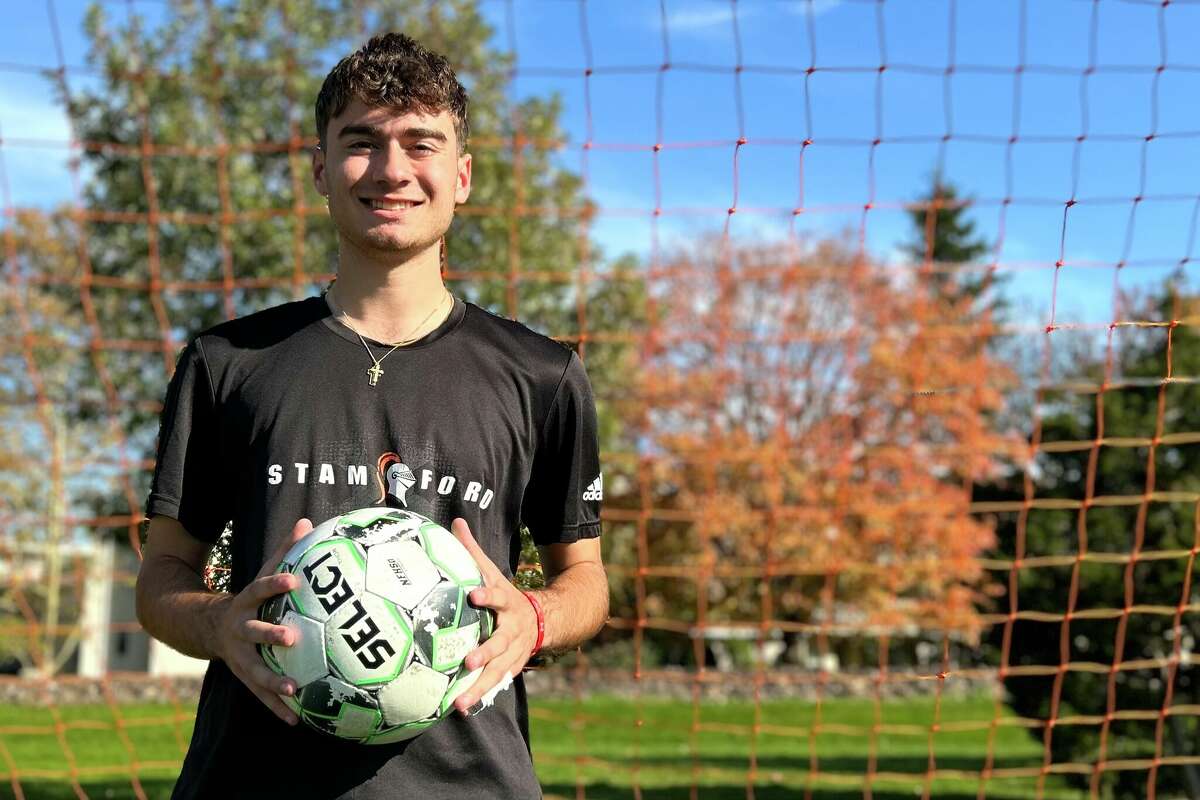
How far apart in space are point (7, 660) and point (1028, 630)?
24483mm

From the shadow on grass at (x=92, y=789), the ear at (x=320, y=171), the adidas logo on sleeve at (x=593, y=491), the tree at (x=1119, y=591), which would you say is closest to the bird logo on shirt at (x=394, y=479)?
the adidas logo on sleeve at (x=593, y=491)

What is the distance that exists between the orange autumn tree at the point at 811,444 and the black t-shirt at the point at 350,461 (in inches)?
700

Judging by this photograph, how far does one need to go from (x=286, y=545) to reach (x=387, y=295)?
524mm

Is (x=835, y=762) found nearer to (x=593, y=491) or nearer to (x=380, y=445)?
(x=593, y=491)

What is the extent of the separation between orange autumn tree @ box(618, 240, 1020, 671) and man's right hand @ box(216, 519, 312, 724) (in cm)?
1814

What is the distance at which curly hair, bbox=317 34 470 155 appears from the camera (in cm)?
219

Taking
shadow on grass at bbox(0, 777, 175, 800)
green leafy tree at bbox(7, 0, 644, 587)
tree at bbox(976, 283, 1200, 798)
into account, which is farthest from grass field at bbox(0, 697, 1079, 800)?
green leafy tree at bbox(7, 0, 644, 587)

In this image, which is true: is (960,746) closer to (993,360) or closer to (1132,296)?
(1132,296)

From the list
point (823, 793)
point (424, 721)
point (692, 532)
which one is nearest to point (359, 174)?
point (424, 721)

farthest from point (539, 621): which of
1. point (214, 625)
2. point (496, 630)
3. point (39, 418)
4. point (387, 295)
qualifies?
point (39, 418)

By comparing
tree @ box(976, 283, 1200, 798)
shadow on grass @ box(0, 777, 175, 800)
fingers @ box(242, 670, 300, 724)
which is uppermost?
fingers @ box(242, 670, 300, 724)

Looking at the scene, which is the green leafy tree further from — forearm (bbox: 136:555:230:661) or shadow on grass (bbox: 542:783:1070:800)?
forearm (bbox: 136:555:230:661)

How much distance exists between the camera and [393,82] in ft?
7.20

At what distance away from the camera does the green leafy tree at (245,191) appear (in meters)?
14.6
